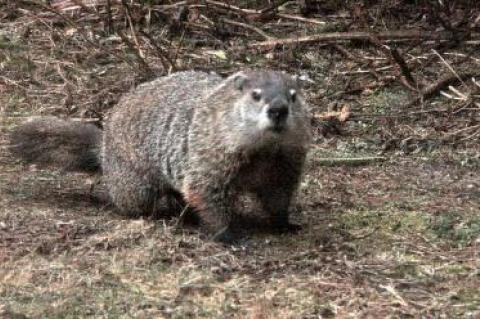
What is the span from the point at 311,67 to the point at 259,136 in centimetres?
362

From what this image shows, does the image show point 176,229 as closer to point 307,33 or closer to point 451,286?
point 451,286

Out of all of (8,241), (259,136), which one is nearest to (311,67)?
(259,136)

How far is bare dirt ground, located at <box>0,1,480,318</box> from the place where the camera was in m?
4.85

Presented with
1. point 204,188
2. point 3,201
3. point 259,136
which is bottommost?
point 3,201

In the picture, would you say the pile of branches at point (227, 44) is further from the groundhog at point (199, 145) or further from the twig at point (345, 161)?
the groundhog at point (199, 145)

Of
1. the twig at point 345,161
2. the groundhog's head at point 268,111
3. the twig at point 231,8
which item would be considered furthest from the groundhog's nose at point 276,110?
the twig at point 231,8

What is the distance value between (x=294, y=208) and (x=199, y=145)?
89 cm

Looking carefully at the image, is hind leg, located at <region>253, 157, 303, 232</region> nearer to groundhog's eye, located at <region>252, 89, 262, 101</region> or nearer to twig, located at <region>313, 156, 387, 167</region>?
groundhog's eye, located at <region>252, 89, 262, 101</region>

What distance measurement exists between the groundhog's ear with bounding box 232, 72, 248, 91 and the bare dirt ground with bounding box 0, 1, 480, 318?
92 centimetres

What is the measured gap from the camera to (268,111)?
5.50m

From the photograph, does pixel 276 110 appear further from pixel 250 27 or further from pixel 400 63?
pixel 250 27

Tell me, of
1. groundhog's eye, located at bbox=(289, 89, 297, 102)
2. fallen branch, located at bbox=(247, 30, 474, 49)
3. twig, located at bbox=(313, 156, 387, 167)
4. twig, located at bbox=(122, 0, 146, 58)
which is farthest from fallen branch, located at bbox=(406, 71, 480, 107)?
groundhog's eye, located at bbox=(289, 89, 297, 102)

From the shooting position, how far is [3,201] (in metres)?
6.46

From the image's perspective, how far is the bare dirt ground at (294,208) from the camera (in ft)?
15.9
